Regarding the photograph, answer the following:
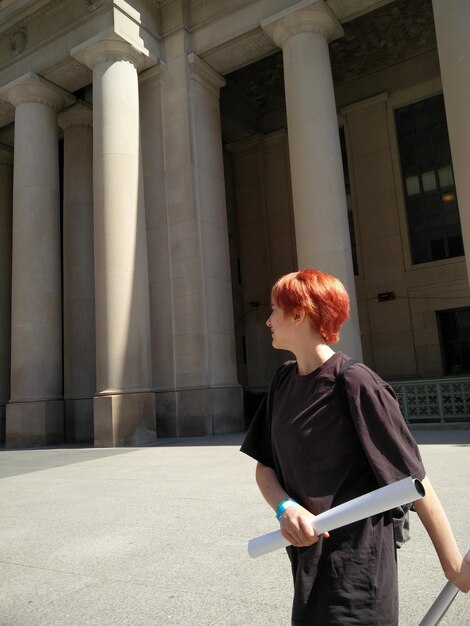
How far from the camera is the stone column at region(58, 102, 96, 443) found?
19.2 meters

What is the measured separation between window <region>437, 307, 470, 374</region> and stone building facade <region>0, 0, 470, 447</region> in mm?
73

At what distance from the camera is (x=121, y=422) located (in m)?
14.6

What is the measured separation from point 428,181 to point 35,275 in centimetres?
1555

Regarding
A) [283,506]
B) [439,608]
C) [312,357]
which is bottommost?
[439,608]

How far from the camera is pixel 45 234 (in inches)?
706

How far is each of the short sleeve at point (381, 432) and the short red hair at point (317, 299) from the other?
0.27m

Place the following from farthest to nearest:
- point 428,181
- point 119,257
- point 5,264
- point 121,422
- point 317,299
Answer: point 5,264 < point 428,181 < point 119,257 < point 121,422 < point 317,299

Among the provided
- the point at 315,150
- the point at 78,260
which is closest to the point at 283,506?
the point at 315,150

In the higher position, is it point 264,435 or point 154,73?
point 154,73

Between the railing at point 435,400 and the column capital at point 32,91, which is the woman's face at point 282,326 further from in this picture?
the column capital at point 32,91

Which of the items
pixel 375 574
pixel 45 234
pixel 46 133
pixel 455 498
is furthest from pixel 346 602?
pixel 46 133

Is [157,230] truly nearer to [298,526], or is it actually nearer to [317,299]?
[317,299]

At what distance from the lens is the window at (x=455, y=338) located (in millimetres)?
20953

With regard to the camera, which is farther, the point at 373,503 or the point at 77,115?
the point at 77,115
